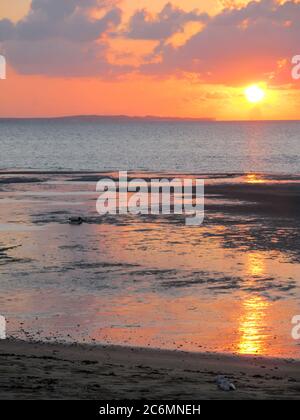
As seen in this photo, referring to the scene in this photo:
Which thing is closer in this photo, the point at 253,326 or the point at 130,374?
the point at 130,374

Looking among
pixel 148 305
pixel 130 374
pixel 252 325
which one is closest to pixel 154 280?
pixel 148 305

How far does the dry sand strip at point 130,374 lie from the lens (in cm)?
1327

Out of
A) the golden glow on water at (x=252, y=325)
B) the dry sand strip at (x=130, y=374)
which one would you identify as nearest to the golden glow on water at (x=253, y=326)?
the golden glow on water at (x=252, y=325)

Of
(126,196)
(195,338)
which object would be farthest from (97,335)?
(126,196)

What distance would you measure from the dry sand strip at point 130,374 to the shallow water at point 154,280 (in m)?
1.20

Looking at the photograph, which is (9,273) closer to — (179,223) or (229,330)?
(229,330)

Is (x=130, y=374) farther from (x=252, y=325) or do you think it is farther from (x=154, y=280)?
(x=154, y=280)

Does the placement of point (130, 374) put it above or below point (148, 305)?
below

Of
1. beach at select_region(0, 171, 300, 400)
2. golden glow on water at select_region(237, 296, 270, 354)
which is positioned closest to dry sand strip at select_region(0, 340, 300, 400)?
beach at select_region(0, 171, 300, 400)

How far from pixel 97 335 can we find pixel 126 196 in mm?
35250

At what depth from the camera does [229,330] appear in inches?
798

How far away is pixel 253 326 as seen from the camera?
2069 centimetres

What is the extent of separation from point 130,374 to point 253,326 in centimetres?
634

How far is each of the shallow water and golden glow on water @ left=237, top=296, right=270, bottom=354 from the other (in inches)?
1.0
